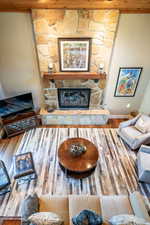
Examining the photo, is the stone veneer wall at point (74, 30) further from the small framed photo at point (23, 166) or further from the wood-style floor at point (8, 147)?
the small framed photo at point (23, 166)

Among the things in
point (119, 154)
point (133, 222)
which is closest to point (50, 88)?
point (119, 154)

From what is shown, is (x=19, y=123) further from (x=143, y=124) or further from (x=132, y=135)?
(x=143, y=124)

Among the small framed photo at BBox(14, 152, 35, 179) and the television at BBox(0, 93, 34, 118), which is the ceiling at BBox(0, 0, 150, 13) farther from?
the small framed photo at BBox(14, 152, 35, 179)

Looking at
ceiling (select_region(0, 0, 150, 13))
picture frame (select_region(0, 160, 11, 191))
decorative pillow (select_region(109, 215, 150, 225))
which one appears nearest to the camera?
decorative pillow (select_region(109, 215, 150, 225))

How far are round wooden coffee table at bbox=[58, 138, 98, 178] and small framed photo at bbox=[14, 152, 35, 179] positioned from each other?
1.99 feet

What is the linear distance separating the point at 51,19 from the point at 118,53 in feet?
6.21

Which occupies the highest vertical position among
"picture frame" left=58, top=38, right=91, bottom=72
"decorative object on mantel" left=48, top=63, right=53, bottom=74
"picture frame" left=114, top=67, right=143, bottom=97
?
"picture frame" left=58, top=38, right=91, bottom=72

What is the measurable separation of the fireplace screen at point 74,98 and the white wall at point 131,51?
0.71m

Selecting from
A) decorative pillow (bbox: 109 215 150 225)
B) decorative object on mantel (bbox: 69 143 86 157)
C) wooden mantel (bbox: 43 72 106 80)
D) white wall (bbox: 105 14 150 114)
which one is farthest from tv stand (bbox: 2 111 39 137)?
decorative pillow (bbox: 109 215 150 225)

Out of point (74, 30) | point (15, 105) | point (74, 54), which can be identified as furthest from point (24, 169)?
point (74, 30)

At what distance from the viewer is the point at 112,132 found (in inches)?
154

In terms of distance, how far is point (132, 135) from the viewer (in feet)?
10.5

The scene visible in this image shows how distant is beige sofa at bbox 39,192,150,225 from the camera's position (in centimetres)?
178

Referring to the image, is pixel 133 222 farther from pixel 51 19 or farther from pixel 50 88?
pixel 51 19
